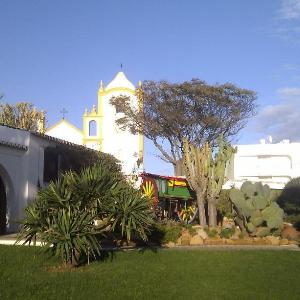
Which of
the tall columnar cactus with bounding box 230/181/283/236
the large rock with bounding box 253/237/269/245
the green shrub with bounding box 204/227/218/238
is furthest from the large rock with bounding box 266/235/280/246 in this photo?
the green shrub with bounding box 204/227/218/238

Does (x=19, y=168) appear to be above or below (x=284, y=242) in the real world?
above

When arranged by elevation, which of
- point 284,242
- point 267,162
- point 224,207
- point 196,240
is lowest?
point 284,242

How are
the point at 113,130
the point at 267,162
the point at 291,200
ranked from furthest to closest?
the point at 267,162 → the point at 113,130 → the point at 291,200

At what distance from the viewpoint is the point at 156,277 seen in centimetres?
1020

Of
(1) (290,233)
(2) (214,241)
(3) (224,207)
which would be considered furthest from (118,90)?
(2) (214,241)

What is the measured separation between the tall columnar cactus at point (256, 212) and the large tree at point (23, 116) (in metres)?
24.6

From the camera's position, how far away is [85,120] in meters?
47.9

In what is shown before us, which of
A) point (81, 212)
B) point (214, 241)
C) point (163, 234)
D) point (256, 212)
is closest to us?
point (81, 212)

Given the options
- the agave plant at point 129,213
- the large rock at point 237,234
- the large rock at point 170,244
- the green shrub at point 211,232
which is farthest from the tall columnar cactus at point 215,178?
the agave plant at point 129,213

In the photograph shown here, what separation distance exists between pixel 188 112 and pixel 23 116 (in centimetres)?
1310

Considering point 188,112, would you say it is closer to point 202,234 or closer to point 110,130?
point 110,130

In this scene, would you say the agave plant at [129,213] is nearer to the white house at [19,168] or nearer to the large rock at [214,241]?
the large rock at [214,241]

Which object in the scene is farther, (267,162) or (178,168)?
(267,162)

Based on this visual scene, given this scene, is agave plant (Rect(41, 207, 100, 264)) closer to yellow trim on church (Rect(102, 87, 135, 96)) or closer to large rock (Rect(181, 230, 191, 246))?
large rock (Rect(181, 230, 191, 246))
